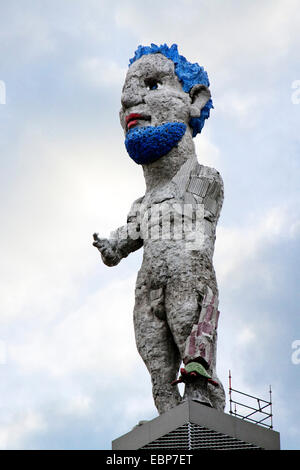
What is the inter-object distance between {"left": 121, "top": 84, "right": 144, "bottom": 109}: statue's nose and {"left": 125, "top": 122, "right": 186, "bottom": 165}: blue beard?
379mm

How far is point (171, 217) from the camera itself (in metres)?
11.1

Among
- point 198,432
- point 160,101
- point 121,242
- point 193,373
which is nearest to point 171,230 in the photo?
point 121,242

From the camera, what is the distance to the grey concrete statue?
34.8 feet

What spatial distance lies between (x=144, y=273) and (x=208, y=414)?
5.85 ft

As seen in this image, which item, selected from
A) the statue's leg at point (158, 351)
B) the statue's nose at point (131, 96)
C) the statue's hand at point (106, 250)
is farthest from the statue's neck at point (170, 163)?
the statue's leg at point (158, 351)

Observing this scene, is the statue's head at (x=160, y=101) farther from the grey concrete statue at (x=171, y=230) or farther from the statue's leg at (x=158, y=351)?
the statue's leg at (x=158, y=351)

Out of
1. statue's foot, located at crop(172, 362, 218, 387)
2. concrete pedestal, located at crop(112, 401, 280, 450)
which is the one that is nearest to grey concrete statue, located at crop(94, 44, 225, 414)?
statue's foot, located at crop(172, 362, 218, 387)

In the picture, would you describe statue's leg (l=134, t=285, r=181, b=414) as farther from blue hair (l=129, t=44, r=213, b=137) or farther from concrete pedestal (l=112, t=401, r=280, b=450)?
blue hair (l=129, t=44, r=213, b=137)

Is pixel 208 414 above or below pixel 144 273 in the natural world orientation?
below

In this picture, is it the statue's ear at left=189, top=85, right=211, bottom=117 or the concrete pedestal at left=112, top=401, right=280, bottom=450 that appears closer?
the concrete pedestal at left=112, top=401, right=280, bottom=450

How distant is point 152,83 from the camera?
12.0 m
